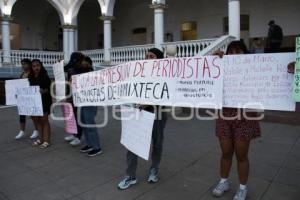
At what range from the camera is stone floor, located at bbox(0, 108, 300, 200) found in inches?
160

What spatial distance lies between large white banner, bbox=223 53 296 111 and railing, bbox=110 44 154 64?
11.8m

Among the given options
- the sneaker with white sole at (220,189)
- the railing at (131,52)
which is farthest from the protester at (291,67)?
the railing at (131,52)

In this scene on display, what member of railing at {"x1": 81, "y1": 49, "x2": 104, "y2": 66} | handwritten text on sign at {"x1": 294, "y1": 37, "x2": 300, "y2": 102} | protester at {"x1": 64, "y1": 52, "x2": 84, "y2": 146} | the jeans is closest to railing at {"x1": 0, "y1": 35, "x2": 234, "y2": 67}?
railing at {"x1": 81, "y1": 49, "x2": 104, "y2": 66}

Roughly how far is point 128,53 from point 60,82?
425 inches

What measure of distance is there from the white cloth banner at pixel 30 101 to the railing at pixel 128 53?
9.31 metres

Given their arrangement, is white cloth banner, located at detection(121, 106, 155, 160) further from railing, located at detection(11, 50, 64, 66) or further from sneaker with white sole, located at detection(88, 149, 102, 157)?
railing, located at detection(11, 50, 64, 66)

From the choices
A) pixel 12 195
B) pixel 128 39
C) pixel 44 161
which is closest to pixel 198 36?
pixel 128 39

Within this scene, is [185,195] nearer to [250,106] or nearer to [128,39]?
[250,106]

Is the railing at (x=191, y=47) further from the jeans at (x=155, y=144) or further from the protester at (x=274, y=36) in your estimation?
the jeans at (x=155, y=144)

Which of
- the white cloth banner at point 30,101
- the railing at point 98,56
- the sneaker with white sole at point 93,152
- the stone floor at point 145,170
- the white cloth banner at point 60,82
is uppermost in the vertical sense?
the railing at point 98,56

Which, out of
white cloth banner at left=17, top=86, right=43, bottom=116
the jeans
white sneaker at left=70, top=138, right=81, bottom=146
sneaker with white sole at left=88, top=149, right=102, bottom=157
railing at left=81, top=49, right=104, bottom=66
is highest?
railing at left=81, top=49, right=104, bottom=66

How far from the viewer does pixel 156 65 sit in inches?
160

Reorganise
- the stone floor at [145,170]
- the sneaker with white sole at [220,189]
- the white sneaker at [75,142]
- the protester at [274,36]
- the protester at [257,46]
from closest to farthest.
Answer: the sneaker with white sole at [220,189], the stone floor at [145,170], the white sneaker at [75,142], the protester at [274,36], the protester at [257,46]

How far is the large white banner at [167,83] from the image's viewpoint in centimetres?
366
